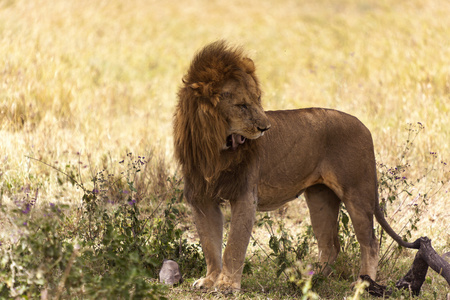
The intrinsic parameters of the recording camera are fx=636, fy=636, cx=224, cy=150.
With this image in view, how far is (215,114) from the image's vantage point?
4141mm

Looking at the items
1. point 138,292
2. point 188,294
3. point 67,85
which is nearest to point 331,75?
point 67,85

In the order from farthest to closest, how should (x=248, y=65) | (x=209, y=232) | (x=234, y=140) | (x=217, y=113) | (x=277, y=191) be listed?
(x=277, y=191) < (x=209, y=232) < (x=248, y=65) < (x=234, y=140) < (x=217, y=113)

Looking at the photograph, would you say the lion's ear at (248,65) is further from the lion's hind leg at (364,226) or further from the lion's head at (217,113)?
the lion's hind leg at (364,226)

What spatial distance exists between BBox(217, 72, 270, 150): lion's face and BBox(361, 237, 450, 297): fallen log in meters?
1.49

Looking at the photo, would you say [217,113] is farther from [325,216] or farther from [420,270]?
[420,270]

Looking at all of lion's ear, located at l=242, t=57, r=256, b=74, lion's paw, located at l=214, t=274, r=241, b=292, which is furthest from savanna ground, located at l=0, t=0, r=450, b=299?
lion's ear, located at l=242, t=57, r=256, b=74

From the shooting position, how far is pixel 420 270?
464 cm

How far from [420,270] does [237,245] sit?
1388mm

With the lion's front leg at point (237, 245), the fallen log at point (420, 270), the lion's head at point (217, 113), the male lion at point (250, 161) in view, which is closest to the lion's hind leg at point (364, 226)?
the male lion at point (250, 161)

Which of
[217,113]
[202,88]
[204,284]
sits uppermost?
[202,88]

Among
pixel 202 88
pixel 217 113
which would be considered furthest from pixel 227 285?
pixel 202 88

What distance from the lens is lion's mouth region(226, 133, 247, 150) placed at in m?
4.29

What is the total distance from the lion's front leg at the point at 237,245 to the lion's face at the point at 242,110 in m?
0.46

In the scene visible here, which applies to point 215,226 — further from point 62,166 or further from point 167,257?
point 62,166
